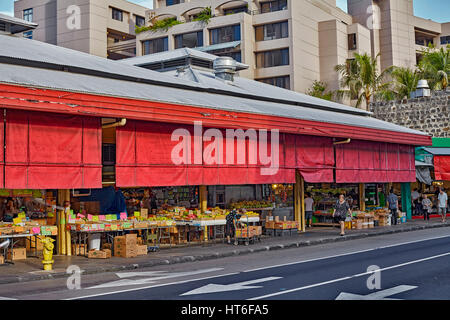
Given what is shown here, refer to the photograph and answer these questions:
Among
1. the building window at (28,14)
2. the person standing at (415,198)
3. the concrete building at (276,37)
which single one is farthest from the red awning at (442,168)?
the building window at (28,14)

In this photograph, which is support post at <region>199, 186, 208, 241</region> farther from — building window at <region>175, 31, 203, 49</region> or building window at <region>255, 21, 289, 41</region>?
building window at <region>175, 31, 203, 49</region>

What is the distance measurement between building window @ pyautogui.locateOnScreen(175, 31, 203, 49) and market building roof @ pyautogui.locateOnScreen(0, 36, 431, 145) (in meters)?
36.9

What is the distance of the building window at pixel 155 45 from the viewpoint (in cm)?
6847

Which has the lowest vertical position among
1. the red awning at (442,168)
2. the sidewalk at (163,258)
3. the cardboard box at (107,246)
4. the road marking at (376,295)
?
the sidewalk at (163,258)

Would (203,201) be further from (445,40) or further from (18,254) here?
(445,40)

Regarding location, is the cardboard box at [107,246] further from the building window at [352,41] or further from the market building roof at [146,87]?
the building window at [352,41]

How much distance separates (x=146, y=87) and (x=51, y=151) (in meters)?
5.45

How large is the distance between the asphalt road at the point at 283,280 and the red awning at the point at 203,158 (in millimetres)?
3829

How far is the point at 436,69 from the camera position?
59625 mm

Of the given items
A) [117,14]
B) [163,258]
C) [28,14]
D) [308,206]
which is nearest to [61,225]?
[163,258]

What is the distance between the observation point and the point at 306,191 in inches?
1251

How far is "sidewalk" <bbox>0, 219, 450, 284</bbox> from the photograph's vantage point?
50.4 ft
